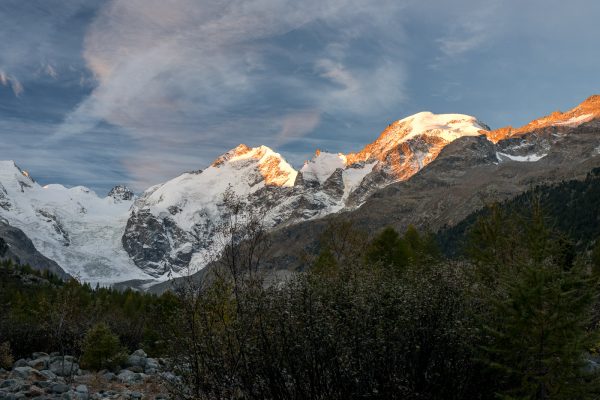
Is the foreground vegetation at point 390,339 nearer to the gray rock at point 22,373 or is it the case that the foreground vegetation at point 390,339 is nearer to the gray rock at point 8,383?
the gray rock at point 8,383

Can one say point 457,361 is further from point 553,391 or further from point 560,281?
point 560,281

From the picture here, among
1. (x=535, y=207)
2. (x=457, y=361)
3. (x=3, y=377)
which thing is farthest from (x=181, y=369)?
(x=535, y=207)

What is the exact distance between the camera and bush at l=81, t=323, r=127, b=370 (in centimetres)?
3241

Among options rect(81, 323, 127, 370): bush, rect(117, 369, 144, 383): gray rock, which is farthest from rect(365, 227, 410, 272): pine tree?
rect(117, 369, 144, 383): gray rock

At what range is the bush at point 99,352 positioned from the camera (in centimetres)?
3241

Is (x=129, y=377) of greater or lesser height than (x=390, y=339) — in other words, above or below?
below

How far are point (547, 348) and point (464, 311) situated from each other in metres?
1.89

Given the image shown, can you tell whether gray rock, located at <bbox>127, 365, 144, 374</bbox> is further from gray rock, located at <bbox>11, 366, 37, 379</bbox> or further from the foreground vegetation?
the foreground vegetation

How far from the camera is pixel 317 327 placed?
10359 mm

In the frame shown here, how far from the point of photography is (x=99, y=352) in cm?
3262

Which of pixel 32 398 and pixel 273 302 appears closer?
pixel 273 302

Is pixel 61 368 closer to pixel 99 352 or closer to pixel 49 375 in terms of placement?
pixel 49 375

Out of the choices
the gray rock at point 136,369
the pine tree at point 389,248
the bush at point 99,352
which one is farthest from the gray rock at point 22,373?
the pine tree at point 389,248

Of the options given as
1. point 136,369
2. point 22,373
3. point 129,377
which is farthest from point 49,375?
point 136,369
